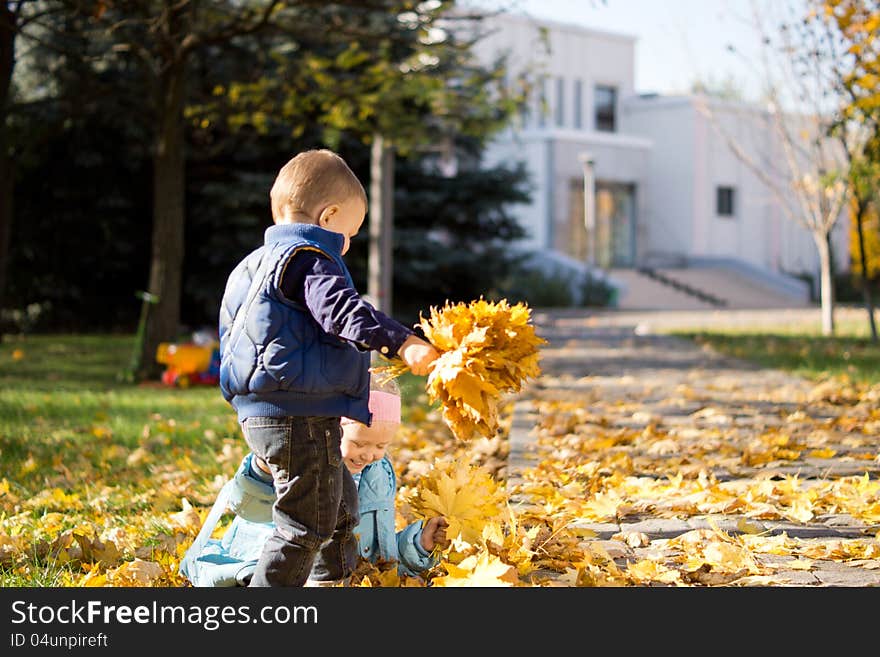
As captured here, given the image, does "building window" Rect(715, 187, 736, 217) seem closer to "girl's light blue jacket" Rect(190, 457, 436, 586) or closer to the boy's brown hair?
"girl's light blue jacket" Rect(190, 457, 436, 586)

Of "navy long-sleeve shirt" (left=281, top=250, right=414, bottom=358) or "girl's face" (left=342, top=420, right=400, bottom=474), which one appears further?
"girl's face" (left=342, top=420, right=400, bottom=474)

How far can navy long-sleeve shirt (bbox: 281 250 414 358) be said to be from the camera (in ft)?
9.29

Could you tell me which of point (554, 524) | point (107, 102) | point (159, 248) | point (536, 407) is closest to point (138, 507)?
point (554, 524)

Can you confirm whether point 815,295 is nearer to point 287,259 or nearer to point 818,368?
point 818,368

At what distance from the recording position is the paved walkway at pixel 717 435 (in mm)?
3893

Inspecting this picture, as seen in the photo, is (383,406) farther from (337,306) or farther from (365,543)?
(337,306)

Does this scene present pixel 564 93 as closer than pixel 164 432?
No

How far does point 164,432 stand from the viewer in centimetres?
701

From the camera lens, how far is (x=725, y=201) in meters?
38.7

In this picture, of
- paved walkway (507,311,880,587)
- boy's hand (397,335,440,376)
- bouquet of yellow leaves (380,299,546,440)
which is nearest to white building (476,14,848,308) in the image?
paved walkway (507,311,880,587)

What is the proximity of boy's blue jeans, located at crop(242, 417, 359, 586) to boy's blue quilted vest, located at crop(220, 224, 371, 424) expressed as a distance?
4 cm

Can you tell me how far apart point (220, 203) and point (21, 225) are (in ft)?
11.6

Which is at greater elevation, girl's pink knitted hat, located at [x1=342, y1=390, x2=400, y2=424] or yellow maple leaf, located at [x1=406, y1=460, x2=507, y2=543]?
girl's pink knitted hat, located at [x1=342, y1=390, x2=400, y2=424]

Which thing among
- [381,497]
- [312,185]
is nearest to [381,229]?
[381,497]
